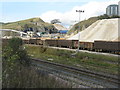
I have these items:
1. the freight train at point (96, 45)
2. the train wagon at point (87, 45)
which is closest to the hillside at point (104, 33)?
the freight train at point (96, 45)

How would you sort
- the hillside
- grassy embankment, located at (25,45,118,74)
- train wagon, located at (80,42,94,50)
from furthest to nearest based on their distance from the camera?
the hillside, train wagon, located at (80,42,94,50), grassy embankment, located at (25,45,118,74)

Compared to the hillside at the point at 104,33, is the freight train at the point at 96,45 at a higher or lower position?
lower

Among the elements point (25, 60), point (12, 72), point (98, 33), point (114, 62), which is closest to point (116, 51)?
point (114, 62)

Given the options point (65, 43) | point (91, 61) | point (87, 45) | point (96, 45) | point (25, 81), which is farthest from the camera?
point (65, 43)

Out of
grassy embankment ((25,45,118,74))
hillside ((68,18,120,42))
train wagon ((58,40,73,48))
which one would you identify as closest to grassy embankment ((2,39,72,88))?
grassy embankment ((25,45,118,74))

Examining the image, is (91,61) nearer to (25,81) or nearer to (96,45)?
(96,45)

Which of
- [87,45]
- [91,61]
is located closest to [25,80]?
[91,61]

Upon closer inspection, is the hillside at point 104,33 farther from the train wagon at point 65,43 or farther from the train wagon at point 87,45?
the train wagon at point 87,45

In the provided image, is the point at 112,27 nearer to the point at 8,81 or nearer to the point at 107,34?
the point at 107,34

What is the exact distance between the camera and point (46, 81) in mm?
7227

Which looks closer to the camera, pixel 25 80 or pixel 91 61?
pixel 25 80

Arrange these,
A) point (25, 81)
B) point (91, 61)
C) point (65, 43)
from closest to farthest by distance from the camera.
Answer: point (25, 81), point (91, 61), point (65, 43)

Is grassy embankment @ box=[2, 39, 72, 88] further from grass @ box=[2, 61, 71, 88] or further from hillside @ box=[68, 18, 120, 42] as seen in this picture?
hillside @ box=[68, 18, 120, 42]

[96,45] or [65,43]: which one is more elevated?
[65,43]
